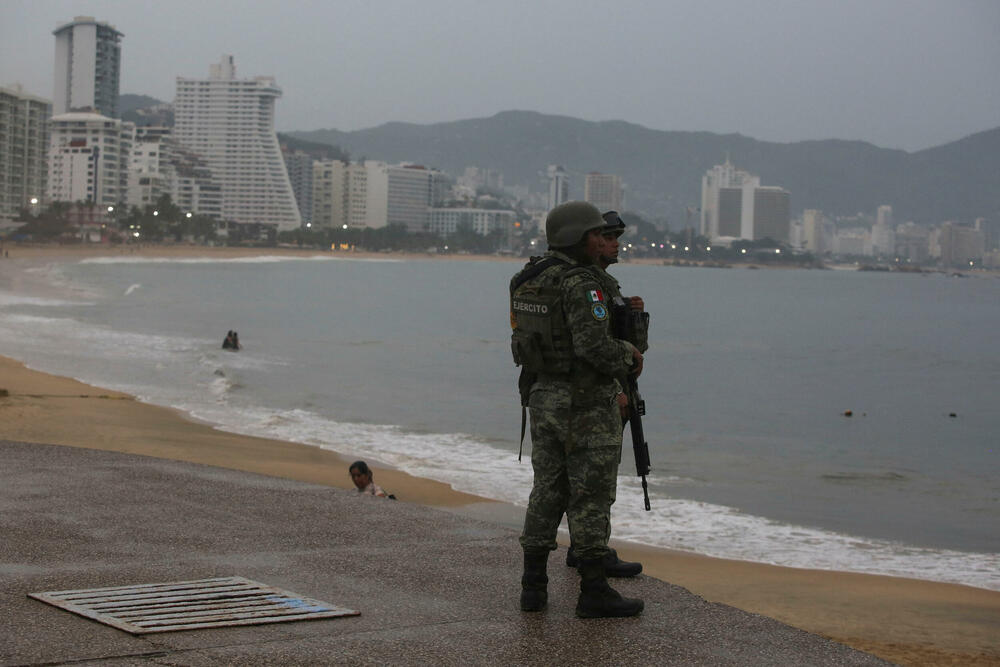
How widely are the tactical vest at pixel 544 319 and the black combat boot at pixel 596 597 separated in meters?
0.86

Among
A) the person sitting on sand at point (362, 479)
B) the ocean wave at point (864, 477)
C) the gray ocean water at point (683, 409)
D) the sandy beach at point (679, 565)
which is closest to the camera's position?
the sandy beach at point (679, 565)

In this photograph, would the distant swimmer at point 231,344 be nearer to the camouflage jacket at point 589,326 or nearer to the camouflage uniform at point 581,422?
the camouflage uniform at point 581,422

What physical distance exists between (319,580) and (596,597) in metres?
1.38

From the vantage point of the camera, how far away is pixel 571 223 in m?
5.25

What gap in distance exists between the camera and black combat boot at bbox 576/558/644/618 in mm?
5301

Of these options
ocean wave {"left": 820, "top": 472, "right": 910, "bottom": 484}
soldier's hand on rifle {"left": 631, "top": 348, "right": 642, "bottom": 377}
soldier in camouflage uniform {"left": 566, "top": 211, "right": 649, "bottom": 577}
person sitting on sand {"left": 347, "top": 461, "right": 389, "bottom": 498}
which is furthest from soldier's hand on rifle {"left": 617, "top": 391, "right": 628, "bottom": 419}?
ocean wave {"left": 820, "top": 472, "right": 910, "bottom": 484}

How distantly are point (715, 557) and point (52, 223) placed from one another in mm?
166636

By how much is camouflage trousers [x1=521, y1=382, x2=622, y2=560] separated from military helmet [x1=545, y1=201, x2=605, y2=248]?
62 centimetres

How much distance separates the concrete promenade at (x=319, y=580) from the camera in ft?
15.6

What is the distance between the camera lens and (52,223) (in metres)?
165

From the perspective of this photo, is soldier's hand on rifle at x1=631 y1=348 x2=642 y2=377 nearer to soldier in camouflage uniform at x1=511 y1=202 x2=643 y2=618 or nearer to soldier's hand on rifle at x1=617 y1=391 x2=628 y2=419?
soldier in camouflage uniform at x1=511 y1=202 x2=643 y2=618

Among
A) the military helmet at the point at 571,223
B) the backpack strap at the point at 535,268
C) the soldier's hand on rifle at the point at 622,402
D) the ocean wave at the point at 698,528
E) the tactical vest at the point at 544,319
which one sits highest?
the military helmet at the point at 571,223

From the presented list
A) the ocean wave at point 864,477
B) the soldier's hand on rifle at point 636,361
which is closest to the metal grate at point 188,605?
the soldier's hand on rifle at point 636,361

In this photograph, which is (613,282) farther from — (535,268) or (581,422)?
(581,422)
